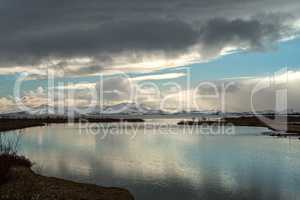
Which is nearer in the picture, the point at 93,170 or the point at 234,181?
the point at 234,181

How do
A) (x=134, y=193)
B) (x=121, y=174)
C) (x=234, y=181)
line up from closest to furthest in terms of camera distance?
(x=134, y=193) → (x=234, y=181) → (x=121, y=174)

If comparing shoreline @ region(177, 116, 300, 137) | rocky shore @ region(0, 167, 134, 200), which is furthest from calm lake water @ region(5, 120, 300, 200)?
shoreline @ region(177, 116, 300, 137)

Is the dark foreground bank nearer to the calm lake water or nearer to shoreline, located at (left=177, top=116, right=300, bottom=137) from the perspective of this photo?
the calm lake water

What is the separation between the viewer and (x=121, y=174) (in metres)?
21.9

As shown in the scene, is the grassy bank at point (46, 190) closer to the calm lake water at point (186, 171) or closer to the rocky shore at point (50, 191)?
the rocky shore at point (50, 191)

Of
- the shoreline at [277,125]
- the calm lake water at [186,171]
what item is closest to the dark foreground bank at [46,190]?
the calm lake water at [186,171]

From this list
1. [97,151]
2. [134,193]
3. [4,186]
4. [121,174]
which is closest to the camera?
[4,186]

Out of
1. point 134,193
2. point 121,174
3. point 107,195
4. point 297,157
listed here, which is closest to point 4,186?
point 107,195

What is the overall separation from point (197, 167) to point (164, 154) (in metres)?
7.48

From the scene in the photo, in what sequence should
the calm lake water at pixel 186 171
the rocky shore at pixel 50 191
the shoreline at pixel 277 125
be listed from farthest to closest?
the shoreline at pixel 277 125
the calm lake water at pixel 186 171
the rocky shore at pixel 50 191

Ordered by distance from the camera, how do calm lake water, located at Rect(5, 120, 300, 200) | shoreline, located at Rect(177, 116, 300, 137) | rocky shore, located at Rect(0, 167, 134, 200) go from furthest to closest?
shoreline, located at Rect(177, 116, 300, 137), calm lake water, located at Rect(5, 120, 300, 200), rocky shore, located at Rect(0, 167, 134, 200)

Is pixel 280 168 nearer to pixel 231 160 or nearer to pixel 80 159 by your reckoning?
pixel 231 160

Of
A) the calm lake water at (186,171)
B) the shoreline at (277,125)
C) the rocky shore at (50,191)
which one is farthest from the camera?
the shoreline at (277,125)

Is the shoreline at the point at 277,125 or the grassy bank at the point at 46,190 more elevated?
the grassy bank at the point at 46,190
